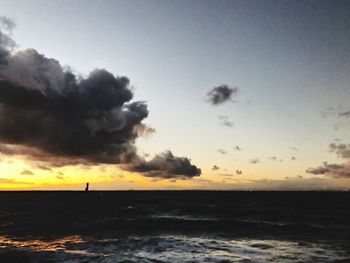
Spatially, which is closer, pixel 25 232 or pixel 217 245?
pixel 217 245

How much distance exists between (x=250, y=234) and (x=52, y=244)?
23.0m

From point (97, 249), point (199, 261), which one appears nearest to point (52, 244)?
point (97, 249)

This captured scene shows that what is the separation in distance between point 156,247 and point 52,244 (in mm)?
9709

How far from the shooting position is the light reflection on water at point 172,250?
24641 millimetres

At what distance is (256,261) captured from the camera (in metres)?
23.7

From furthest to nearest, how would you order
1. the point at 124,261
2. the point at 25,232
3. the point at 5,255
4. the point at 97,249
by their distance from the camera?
the point at 25,232 → the point at 97,249 → the point at 5,255 → the point at 124,261

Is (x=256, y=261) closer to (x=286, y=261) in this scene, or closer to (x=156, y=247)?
(x=286, y=261)

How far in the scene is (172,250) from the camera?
93.1ft

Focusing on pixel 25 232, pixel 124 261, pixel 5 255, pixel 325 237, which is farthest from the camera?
pixel 25 232

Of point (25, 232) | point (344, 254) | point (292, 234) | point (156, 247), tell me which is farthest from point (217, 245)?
point (25, 232)

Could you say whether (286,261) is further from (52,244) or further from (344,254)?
(52,244)

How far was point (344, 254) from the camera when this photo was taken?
26.5 meters

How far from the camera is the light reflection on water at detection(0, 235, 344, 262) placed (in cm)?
2464

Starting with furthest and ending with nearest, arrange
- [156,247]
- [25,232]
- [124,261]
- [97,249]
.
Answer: [25,232] → [156,247] → [97,249] → [124,261]
